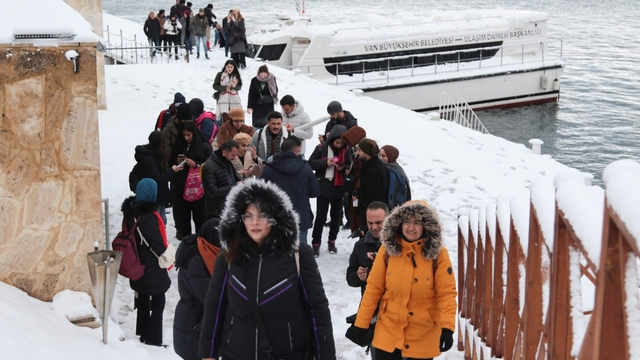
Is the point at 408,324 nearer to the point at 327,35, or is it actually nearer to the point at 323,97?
the point at 323,97

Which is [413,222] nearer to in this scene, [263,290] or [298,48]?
[263,290]

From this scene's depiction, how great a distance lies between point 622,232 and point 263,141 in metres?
6.92

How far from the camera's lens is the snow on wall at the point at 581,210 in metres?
2.02

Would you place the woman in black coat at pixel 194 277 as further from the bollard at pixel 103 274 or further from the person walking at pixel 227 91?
the person walking at pixel 227 91

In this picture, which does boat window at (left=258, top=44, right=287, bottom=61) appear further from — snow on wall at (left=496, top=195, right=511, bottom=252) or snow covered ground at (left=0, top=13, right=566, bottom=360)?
snow on wall at (left=496, top=195, right=511, bottom=252)

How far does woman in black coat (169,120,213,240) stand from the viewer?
804 cm

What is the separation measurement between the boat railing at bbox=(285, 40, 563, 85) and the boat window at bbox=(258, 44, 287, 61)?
78cm

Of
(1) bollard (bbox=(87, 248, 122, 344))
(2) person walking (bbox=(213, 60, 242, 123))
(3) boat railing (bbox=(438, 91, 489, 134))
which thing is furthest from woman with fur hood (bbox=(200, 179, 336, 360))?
(3) boat railing (bbox=(438, 91, 489, 134))

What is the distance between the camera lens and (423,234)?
4332 millimetres

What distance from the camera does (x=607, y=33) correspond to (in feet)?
191

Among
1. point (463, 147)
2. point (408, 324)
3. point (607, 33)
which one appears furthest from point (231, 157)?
point (607, 33)

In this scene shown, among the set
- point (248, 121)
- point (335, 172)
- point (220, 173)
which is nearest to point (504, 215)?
point (220, 173)

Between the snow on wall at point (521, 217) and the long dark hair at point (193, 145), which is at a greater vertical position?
the snow on wall at point (521, 217)

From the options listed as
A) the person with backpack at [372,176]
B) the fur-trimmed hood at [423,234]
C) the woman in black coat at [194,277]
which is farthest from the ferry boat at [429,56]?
the fur-trimmed hood at [423,234]
